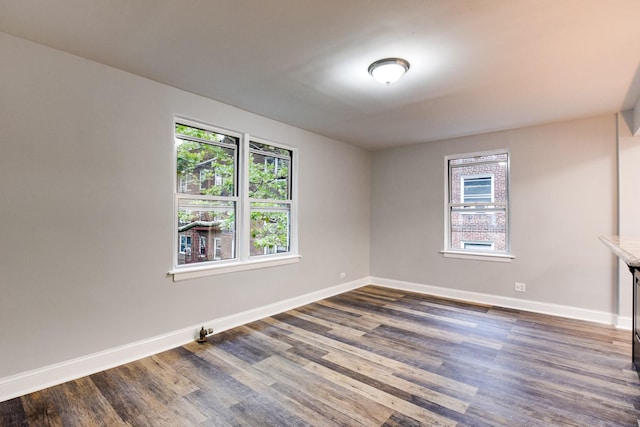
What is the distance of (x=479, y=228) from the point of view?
4801mm

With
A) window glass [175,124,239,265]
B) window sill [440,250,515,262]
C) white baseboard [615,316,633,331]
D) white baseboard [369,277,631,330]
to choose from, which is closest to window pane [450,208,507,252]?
window sill [440,250,515,262]

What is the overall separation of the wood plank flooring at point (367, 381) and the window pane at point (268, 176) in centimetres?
166

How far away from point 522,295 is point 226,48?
4.70 meters

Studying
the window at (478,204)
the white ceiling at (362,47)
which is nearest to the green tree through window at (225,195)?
the white ceiling at (362,47)

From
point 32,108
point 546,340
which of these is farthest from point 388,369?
point 32,108

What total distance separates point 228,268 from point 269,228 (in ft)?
2.73

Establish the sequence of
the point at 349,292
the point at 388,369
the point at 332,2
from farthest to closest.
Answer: the point at 349,292 → the point at 388,369 → the point at 332,2

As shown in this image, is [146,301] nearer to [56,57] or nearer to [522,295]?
[56,57]

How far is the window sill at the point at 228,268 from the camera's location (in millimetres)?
3121

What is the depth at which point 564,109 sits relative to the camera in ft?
11.8

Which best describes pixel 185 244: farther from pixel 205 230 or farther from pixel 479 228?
pixel 479 228

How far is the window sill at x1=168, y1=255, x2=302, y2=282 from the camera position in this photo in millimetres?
3121

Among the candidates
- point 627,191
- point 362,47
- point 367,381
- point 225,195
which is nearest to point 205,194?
point 225,195

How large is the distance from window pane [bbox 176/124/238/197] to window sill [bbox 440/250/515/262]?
3.45 meters
